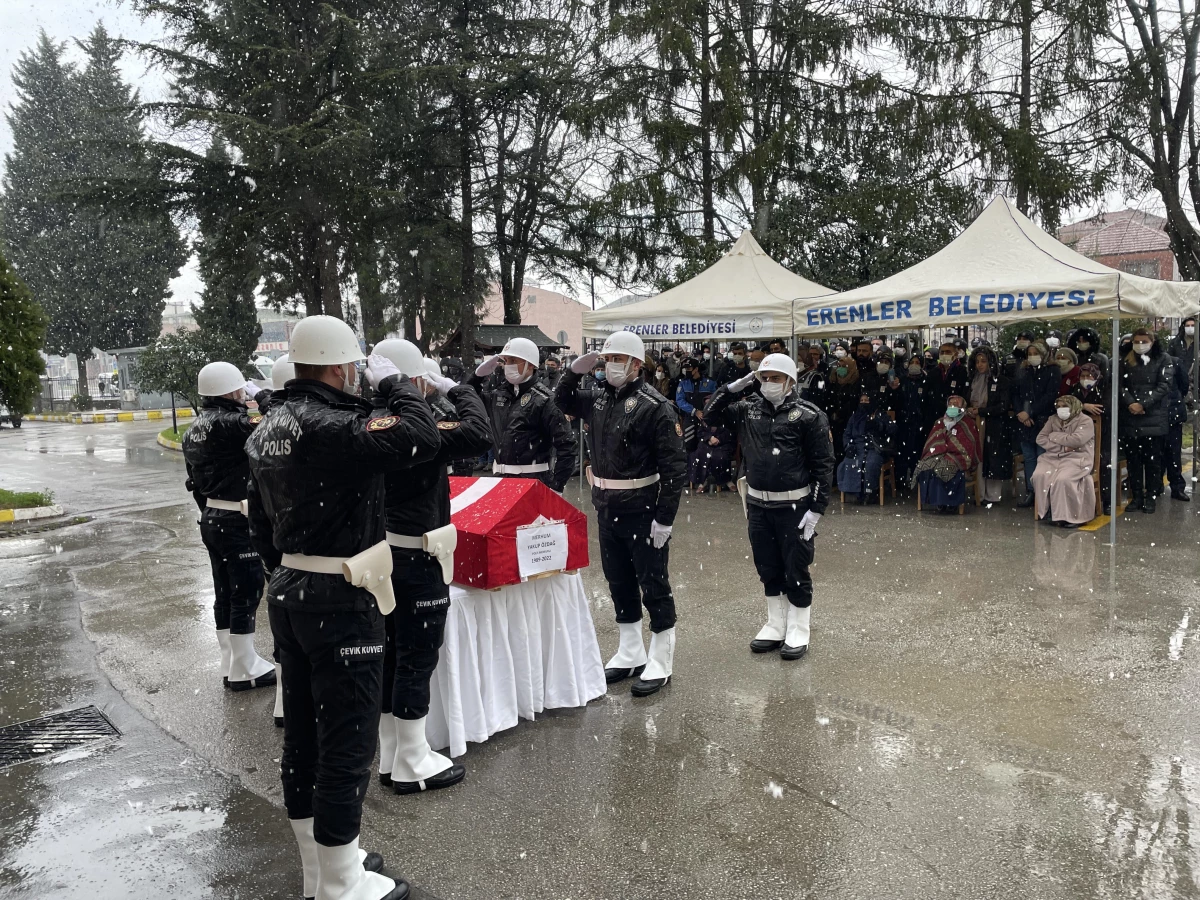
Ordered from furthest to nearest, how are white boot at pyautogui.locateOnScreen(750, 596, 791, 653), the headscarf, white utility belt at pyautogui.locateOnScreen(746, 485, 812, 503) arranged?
the headscarf, white boot at pyautogui.locateOnScreen(750, 596, 791, 653), white utility belt at pyautogui.locateOnScreen(746, 485, 812, 503)

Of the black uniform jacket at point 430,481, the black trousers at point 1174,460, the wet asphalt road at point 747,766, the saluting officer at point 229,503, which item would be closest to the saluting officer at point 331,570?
the wet asphalt road at point 747,766

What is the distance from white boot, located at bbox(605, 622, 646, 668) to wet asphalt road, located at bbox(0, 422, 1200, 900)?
25 cm

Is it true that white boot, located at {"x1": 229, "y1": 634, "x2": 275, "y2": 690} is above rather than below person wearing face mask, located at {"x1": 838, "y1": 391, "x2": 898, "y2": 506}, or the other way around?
below

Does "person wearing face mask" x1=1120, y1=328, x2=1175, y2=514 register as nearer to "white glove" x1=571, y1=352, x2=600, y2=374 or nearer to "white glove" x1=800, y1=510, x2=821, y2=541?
"white glove" x1=800, y1=510, x2=821, y2=541

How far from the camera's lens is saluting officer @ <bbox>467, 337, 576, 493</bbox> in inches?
242

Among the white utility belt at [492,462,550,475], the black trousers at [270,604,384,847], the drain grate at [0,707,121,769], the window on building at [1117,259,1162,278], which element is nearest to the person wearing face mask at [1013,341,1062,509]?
the white utility belt at [492,462,550,475]

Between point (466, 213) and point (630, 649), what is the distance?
59.1 ft

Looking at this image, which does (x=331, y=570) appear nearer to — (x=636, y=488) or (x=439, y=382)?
(x=439, y=382)

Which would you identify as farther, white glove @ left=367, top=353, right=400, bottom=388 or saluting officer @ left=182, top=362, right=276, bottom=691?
saluting officer @ left=182, top=362, right=276, bottom=691

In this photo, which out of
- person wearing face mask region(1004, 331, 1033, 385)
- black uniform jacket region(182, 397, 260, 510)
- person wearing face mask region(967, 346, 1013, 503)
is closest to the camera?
black uniform jacket region(182, 397, 260, 510)

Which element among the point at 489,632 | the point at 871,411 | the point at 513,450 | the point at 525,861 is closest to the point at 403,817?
the point at 525,861

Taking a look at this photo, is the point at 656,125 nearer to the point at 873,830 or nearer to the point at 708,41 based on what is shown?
the point at 708,41

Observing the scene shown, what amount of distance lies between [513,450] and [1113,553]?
18.6 ft

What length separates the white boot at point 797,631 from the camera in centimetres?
571
